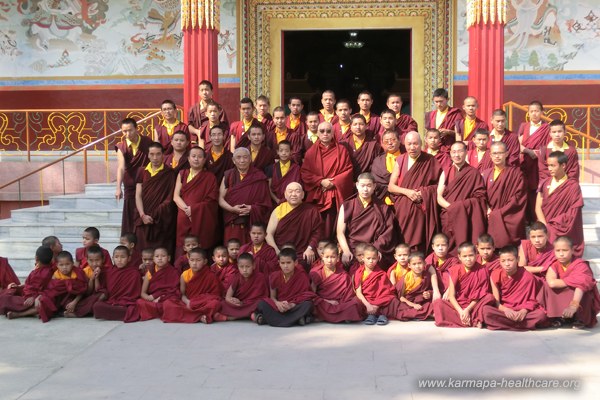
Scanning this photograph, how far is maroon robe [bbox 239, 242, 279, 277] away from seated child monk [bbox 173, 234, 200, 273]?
413 millimetres

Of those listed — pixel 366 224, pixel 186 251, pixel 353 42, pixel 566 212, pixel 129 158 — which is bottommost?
pixel 186 251

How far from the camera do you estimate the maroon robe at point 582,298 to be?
5.50 meters

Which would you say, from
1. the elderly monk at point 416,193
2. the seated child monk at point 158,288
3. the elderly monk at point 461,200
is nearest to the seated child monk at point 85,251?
the seated child monk at point 158,288

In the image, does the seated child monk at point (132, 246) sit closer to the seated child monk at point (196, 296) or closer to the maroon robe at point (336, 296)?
the seated child monk at point (196, 296)

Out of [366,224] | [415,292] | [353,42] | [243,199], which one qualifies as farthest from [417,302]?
[353,42]

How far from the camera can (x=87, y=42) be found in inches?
456

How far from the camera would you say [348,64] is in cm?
1817

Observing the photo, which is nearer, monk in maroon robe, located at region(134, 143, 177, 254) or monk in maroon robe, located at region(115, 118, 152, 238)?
monk in maroon robe, located at region(134, 143, 177, 254)

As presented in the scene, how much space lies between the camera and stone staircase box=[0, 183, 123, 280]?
7.72 m

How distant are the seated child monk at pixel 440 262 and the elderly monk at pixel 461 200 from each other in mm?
265

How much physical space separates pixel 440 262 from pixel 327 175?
1.44 m

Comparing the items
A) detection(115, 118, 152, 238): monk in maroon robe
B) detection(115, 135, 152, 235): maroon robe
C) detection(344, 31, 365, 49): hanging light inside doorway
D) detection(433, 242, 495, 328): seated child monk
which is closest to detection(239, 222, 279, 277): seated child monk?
detection(433, 242, 495, 328): seated child monk

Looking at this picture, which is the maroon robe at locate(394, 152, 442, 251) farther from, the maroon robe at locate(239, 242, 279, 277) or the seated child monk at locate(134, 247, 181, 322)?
the seated child monk at locate(134, 247, 181, 322)

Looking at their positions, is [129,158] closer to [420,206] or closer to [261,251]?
[261,251]
